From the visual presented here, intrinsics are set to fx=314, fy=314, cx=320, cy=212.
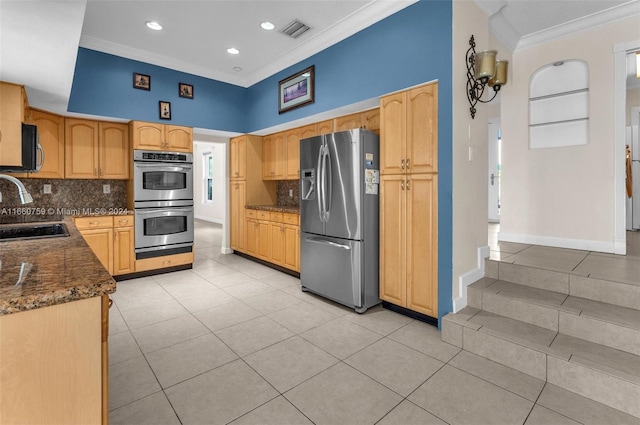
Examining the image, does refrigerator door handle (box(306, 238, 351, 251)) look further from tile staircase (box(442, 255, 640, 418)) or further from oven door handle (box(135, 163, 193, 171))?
oven door handle (box(135, 163, 193, 171))

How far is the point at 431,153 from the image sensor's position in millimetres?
2781

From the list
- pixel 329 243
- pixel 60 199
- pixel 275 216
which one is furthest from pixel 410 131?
pixel 60 199

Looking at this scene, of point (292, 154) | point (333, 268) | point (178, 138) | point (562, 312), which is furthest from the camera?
point (292, 154)

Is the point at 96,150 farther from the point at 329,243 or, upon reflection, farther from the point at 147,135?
the point at 329,243

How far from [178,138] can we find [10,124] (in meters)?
2.01

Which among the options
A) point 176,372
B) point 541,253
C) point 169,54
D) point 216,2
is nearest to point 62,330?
point 176,372

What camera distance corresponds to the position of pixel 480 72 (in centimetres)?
281

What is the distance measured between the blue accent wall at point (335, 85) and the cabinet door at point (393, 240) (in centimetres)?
37

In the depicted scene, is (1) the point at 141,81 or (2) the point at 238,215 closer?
(1) the point at 141,81

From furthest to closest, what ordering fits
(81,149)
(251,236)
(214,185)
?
(214,185) < (251,236) < (81,149)

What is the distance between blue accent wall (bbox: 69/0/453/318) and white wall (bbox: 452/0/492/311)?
8 cm

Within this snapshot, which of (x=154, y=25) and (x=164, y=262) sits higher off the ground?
(x=154, y=25)

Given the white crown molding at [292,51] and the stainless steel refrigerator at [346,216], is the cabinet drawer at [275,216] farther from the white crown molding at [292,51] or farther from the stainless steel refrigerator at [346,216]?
the white crown molding at [292,51]

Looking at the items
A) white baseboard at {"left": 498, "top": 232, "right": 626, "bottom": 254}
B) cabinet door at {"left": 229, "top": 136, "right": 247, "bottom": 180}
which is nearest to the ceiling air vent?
cabinet door at {"left": 229, "top": 136, "right": 247, "bottom": 180}
